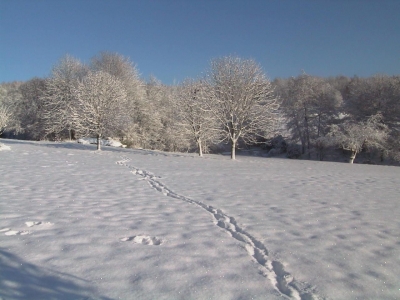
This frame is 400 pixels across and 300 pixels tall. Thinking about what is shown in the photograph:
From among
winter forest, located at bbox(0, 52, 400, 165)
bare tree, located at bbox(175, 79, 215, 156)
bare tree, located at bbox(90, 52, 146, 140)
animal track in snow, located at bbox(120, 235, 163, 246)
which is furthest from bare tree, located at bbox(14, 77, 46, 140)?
animal track in snow, located at bbox(120, 235, 163, 246)

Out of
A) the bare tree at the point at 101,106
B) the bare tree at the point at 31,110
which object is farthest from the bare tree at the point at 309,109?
the bare tree at the point at 31,110

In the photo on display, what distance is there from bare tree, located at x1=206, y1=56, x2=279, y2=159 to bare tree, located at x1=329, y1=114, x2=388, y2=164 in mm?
10271

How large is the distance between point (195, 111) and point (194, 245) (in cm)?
1890

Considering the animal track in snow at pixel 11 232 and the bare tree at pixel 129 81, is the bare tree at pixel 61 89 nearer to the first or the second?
the bare tree at pixel 129 81

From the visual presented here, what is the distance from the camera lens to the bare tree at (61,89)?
3145 cm

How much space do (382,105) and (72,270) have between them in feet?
120

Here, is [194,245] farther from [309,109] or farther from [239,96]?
[309,109]

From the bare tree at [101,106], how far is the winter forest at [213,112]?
0.29 feet

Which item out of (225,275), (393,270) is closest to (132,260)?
(225,275)

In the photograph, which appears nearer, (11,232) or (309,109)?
(11,232)

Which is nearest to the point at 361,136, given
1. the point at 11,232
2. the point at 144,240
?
the point at 144,240

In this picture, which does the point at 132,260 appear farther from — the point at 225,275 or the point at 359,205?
the point at 359,205

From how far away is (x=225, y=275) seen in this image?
3252mm

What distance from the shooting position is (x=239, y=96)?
2073 centimetres
